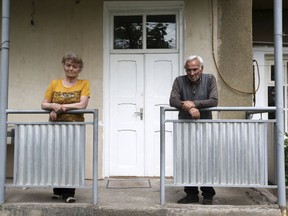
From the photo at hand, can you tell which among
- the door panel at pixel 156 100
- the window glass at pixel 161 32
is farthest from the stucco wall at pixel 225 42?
the door panel at pixel 156 100

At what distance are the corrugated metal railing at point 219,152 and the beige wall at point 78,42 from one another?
1.70 m

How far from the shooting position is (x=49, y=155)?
4.03 m

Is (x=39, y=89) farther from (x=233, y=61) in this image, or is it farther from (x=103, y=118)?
(x=233, y=61)

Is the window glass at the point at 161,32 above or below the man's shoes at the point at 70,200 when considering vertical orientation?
above

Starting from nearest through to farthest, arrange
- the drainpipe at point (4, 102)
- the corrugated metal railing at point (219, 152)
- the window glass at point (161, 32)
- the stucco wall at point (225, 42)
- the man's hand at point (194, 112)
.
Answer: the man's hand at point (194, 112)
the corrugated metal railing at point (219, 152)
the drainpipe at point (4, 102)
the stucco wall at point (225, 42)
the window glass at point (161, 32)

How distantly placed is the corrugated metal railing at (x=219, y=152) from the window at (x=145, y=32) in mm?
2259

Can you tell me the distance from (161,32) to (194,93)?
2111 mm

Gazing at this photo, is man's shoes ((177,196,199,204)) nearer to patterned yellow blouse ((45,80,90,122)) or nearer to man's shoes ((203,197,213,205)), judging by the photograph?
man's shoes ((203,197,213,205))

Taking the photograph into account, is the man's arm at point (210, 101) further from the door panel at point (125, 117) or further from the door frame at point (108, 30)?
the door panel at point (125, 117)

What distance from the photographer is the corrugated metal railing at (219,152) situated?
3.98 m

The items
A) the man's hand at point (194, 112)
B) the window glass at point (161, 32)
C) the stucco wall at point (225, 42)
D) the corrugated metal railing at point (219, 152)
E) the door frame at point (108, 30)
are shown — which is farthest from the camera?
the window glass at point (161, 32)

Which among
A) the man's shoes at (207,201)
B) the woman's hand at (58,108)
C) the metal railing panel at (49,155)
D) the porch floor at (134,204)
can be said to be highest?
the woman's hand at (58,108)

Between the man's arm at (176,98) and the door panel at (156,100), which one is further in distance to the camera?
the door panel at (156,100)

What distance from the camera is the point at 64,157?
13.1 ft
